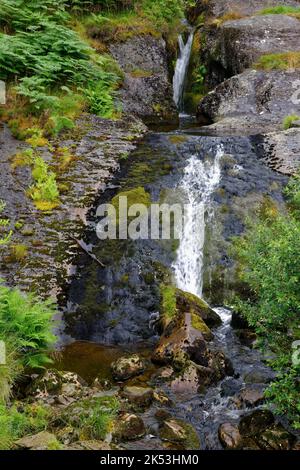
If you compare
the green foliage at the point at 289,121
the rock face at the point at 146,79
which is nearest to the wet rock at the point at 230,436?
the green foliage at the point at 289,121

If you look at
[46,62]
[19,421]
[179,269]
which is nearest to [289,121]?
[179,269]

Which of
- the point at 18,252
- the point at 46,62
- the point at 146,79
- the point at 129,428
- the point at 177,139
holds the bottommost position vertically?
the point at 129,428

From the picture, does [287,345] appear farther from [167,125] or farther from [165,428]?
[167,125]

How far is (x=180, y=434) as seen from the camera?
667 centimetres

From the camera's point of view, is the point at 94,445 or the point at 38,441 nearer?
the point at 38,441

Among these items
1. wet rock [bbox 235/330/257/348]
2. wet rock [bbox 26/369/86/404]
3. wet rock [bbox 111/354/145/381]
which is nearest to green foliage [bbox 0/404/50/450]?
wet rock [bbox 26/369/86/404]

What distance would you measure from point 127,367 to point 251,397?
2.24 metres

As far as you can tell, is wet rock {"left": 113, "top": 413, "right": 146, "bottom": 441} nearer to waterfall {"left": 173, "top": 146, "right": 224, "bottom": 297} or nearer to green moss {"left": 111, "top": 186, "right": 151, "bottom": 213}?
waterfall {"left": 173, "top": 146, "right": 224, "bottom": 297}

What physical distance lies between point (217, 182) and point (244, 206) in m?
1.24

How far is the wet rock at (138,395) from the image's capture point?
7312 millimetres

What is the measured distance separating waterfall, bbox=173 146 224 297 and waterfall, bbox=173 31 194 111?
795 centimetres

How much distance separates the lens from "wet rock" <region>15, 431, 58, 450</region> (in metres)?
5.77

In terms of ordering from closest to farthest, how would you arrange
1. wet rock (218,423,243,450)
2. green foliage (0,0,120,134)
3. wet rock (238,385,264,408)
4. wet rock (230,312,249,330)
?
wet rock (218,423,243,450)
wet rock (238,385,264,408)
wet rock (230,312,249,330)
green foliage (0,0,120,134)

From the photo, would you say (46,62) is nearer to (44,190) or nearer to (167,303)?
(44,190)
